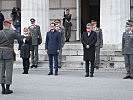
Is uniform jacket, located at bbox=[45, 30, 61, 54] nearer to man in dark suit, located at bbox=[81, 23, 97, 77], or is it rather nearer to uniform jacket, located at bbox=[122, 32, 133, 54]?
man in dark suit, located at bbox=[81, 23, 97, 77]

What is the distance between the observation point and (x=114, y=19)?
21906mm

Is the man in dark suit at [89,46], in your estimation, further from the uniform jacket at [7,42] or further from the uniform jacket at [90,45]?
the uniform jacket at [7,42]

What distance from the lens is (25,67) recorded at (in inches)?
731

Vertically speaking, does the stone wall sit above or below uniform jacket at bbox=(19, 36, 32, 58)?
above

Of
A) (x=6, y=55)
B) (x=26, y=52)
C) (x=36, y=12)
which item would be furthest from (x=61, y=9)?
(x=6, y=55)

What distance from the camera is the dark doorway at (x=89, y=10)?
96.6ft

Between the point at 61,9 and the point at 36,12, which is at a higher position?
the point at 61,9

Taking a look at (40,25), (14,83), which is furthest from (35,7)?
(14,83)

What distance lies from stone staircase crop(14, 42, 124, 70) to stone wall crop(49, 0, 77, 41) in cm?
618

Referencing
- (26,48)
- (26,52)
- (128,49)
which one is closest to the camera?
(128,49)

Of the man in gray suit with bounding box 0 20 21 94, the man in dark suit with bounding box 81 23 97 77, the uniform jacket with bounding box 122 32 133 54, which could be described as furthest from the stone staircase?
the man in gray suit with bounding box 0 20 21 94

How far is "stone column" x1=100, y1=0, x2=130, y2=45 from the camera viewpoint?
71.5ft

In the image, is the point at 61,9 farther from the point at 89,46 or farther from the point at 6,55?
the point at 6,55

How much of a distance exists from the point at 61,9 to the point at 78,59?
25.3 ft
